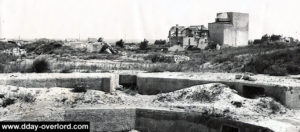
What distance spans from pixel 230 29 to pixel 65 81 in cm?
4496

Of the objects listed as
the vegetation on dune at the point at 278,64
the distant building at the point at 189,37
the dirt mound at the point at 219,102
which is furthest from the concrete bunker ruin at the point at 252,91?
the distant building at the point at 189,37

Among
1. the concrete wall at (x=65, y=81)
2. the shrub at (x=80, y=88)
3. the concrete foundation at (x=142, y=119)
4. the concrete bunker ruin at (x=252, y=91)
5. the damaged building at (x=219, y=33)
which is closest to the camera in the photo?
the concrete foundation at (x=142, y=119)

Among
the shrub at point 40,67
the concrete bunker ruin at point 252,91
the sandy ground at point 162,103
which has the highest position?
the shrub at point 40,67

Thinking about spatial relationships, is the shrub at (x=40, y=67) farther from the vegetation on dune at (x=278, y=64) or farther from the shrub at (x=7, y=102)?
the vegetation on dune at (x=278, y=64)

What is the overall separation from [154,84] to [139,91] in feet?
3.05

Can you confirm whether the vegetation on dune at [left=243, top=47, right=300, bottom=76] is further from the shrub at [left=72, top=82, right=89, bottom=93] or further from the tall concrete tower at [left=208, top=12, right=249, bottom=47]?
the tall concrete tower at [left=208, top=12, right=249, bottom=47]

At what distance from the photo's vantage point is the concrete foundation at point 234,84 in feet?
48.5

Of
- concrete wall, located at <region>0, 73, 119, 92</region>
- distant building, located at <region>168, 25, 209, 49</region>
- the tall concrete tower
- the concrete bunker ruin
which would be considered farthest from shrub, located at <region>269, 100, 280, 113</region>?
the tall concrete tower

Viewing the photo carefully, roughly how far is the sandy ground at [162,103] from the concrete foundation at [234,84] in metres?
0.43

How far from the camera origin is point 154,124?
15492mm

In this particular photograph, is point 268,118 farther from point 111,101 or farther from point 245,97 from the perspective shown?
point 111,101

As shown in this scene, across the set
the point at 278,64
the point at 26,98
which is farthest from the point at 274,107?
the point at 26,98

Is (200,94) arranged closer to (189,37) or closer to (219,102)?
(219,102)

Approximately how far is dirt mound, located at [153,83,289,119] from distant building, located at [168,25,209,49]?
36.7 meters
